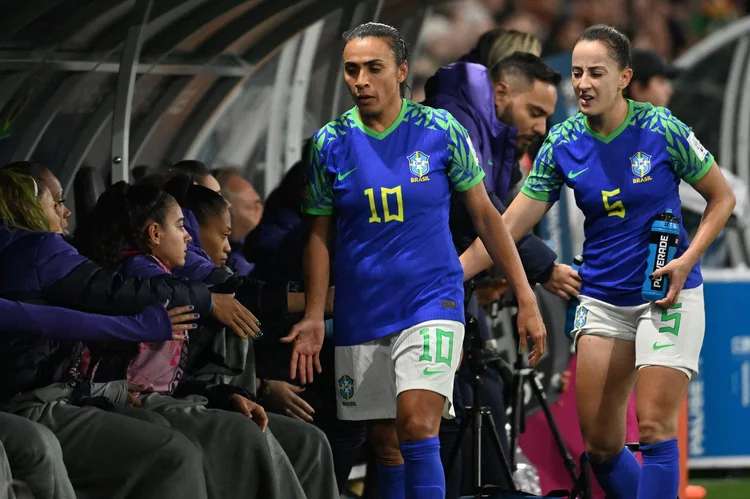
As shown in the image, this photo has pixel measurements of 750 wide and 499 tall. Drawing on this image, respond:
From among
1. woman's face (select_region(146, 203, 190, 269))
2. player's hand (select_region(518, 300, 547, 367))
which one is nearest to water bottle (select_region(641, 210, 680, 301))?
player's hand (select_region(518, 300, 547, 367))

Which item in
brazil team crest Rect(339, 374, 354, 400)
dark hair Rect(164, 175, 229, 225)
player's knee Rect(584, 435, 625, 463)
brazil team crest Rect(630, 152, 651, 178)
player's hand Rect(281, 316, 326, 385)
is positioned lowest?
player's knee Rect(584, 435, 625, 463)

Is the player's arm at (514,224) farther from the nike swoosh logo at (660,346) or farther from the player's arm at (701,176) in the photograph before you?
the nike swoosh logo at (660,346)

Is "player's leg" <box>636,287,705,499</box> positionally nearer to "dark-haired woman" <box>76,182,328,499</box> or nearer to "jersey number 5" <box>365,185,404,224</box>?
"jersey number 5" <box>365,185,404,224</box>

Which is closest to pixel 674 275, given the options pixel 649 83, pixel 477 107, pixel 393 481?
pixel 393 481

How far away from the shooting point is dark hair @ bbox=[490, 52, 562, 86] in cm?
693

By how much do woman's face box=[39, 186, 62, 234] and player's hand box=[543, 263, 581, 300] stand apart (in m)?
2.08

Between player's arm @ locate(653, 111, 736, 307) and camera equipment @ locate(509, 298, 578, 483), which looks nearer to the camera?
player's arm @ locate(653, 111, 736, 307)

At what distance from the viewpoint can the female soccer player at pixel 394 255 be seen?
527 centimetres

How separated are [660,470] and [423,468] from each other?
2.96ft

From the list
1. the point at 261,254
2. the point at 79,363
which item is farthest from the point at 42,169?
the point at 261,254

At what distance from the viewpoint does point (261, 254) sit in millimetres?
6969

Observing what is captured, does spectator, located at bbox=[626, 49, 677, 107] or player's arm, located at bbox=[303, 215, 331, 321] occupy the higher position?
spectator, located at bbox=[626, 49, 677, 107]

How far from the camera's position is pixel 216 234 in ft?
20.4

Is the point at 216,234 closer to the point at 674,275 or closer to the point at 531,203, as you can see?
the point at 531,203
